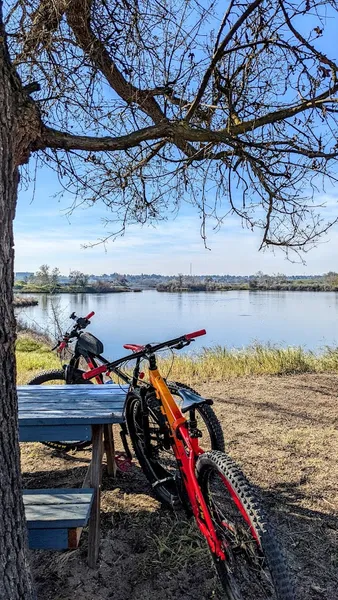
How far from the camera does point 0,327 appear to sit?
1.29 metres

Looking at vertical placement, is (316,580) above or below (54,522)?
below

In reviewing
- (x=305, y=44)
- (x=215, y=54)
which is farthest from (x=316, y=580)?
(x=305, y=44)

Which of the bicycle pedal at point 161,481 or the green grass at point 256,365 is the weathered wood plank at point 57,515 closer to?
the bicycle pedal at point 161,481

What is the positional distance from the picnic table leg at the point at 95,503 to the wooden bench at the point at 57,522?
115 mm

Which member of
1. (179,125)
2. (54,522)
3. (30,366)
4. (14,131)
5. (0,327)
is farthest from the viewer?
(30,366)

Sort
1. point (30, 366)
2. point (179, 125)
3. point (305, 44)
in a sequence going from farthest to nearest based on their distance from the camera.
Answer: point (30, 366) → point (305, 44) → point (179, 125)

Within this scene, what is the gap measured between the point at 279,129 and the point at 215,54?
843 millimetres

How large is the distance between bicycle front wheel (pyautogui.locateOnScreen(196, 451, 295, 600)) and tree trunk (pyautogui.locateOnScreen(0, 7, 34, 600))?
701 millimetres

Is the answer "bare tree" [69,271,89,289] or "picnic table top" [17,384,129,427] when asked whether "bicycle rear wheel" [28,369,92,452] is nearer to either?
"picnic table top" [17,384,129,427]

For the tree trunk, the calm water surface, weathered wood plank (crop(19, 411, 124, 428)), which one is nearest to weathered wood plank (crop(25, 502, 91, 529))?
the tree trunk

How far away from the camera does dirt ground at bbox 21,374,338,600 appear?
1.72 meters

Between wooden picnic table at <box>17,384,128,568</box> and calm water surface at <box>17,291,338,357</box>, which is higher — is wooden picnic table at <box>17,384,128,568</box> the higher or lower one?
the higher one

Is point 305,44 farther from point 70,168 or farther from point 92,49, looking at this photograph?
point 70,168

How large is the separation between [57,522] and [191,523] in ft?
2.42
